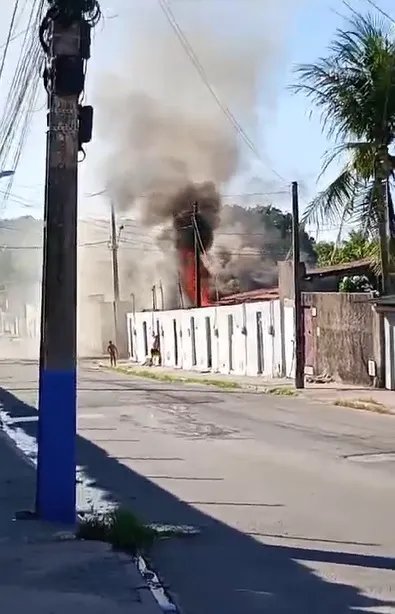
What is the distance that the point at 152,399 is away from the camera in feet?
89.0

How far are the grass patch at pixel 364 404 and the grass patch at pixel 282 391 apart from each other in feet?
12.1

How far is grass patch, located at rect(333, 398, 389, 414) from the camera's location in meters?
22.8

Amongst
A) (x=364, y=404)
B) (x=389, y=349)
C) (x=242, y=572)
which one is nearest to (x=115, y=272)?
(x=389, y=349)

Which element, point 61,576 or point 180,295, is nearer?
point 61,576

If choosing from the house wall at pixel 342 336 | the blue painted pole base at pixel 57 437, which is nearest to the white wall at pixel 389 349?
the house wall at pixel 342 336

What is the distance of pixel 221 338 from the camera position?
1721 inches

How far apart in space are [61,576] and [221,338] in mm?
36414

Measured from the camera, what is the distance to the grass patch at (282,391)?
28953 mm

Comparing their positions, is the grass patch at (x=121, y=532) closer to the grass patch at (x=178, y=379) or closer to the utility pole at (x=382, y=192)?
the utility pole at (x=382, y=192)

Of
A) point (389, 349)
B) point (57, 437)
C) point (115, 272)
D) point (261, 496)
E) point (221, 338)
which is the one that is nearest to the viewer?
point (57, 437)

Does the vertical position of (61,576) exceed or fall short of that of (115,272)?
it falls short

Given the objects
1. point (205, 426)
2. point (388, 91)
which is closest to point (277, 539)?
point (205, 426)

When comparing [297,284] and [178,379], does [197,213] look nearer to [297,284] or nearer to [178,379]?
[178,379]

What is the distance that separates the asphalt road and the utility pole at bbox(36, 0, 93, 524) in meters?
1.14
